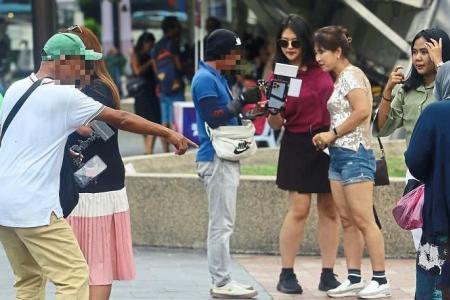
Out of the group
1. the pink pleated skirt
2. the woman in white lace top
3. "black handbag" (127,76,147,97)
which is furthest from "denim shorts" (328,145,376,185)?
"black handbag" (127,76,147,97)

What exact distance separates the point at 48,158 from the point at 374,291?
2.81 m

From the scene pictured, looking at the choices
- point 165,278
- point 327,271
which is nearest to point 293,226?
point 327,271

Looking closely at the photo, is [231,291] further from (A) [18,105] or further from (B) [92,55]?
(A) [18,105]

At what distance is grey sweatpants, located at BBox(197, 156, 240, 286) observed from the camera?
7215 millimetres

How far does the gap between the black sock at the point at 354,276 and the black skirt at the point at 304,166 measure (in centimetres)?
54

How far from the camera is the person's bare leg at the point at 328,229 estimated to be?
766 cm

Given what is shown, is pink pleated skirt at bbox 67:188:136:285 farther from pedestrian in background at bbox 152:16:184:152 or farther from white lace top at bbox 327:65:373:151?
pedestrian in background at bbox 152:16:184:152

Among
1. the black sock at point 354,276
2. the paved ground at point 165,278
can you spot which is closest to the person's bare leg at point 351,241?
the black sock at point 354,276

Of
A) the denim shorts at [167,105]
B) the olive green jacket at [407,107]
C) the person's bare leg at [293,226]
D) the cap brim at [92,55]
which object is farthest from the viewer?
the denim shorts at [167,105]

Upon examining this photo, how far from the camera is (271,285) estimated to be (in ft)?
26.0

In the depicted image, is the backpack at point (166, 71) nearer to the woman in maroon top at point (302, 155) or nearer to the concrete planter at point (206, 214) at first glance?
the concrete planter at point (206, 214)

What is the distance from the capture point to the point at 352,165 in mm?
A: 7137

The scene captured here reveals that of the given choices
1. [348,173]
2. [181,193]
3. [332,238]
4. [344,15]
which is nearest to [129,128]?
[348,173]

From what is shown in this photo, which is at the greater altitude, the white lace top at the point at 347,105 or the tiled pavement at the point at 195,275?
the white lace top at the point at 347,105
